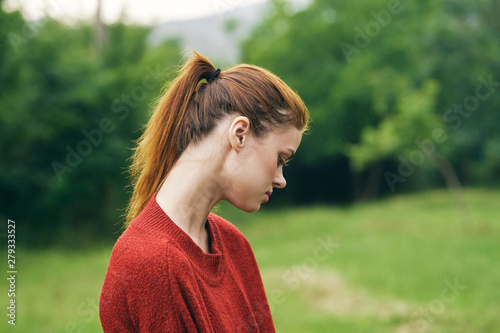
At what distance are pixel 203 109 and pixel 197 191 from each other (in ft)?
0.72

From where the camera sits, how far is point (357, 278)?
8.59 meters

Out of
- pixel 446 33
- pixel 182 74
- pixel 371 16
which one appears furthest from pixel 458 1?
pixel 182 74

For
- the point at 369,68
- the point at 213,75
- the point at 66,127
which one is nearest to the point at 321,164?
the point at 369,68

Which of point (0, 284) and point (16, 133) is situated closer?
point (0, 284)

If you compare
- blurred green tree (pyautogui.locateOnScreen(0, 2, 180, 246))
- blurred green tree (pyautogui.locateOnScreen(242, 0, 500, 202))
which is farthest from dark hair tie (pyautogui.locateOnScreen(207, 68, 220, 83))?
blurred green tree (pyautogui.locateOnScreen(242, 0, 500, 202))

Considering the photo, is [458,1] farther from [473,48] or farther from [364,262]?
[364,262]

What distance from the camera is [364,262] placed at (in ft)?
32.4

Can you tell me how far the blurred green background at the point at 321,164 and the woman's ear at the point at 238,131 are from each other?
27.8 inches

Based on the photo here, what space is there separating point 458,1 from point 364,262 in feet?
60.3

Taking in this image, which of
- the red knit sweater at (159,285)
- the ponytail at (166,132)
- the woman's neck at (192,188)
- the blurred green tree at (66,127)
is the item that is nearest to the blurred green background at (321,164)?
the blurred green tree at (66,127)

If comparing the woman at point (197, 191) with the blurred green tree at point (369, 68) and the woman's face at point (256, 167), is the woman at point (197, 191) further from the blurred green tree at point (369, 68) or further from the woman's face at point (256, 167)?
the blurred green tree at point (369, 68)

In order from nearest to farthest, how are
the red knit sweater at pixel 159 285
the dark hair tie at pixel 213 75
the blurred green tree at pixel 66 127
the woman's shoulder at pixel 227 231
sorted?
the red knit sweater at pixel 159 285 → the dark hair tie at pixel 213 75 → the woman's shoulder at pixel 227 231 → the blurred green tree at pixel 66 127

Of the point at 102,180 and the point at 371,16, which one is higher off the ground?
the point at 371,16

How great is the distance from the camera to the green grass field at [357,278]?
6.16 meters
